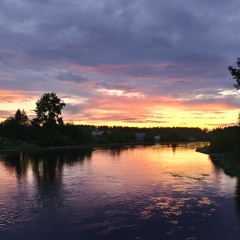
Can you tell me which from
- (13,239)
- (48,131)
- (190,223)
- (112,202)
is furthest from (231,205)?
(48,131)

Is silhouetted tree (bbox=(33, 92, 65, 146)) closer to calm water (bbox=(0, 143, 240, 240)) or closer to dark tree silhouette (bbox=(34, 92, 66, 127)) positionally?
dark tree silhouette (bbox=(34, 92, 66, 127))

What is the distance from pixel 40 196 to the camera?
35000 mm

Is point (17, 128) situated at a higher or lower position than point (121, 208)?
higher

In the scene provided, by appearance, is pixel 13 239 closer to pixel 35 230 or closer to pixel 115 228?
pixel 35 230

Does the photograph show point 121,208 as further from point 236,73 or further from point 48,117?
point 48,117

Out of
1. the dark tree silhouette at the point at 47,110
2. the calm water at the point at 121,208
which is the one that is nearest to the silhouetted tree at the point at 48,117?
the dark tree silhouette at the point at 47,110

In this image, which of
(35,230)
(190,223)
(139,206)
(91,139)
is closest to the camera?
(35,230)

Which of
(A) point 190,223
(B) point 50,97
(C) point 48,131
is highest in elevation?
(B) point 50,97

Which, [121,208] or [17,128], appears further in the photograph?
[17,128]

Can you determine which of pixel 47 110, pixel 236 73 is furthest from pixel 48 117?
pixel 236 73

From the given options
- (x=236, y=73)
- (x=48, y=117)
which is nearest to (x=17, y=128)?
(x=48, y=117)

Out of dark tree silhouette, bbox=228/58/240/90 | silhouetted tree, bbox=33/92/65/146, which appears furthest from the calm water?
silhouetted tree, bbox=33/92/65/146

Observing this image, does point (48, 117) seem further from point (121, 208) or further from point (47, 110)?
point (121, 208)

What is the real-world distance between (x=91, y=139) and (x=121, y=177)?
392 ft
